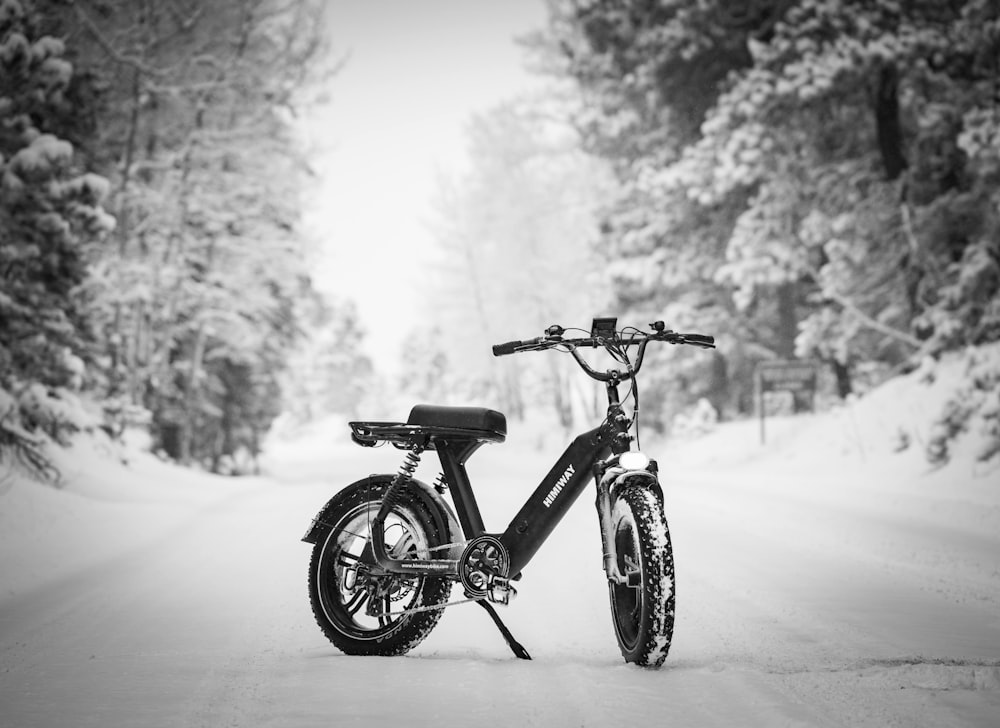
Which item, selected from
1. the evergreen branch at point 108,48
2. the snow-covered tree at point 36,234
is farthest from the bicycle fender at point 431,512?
the evergreen branch at point 108,48

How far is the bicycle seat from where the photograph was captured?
321cm

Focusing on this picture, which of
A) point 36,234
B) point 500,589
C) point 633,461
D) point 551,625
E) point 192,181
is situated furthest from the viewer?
point 192,181

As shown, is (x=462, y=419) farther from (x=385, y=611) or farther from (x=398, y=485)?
A: (x=385, y=611)

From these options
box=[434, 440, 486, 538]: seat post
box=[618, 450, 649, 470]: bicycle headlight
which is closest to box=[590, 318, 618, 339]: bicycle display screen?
box=[618, 450, 649, 470]: bicycle headlight

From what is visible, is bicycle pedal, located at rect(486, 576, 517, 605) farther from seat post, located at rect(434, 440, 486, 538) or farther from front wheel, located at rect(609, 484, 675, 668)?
front wheel, located at rect(609, 484, 675, 668)

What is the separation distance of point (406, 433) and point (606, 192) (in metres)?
17.0

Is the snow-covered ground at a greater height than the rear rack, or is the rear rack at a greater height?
the rear rack

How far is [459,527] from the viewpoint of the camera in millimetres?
3324

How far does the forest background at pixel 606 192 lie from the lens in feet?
28.8

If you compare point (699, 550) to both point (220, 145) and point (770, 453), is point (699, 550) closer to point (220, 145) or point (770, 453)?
point (770, 453)

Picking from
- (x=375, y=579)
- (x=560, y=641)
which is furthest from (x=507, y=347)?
(x=560, y=641)

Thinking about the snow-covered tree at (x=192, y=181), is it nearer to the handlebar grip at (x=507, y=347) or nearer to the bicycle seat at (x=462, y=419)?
the bicycle seat at (x=462, y=419)

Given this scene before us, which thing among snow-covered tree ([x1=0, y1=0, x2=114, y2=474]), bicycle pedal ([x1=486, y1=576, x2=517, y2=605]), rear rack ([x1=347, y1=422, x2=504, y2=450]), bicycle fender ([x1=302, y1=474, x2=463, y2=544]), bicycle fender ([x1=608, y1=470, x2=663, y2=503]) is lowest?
bicycle pedal ([x1=486, y1=576, x2=517, y2=605])

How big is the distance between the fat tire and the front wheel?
0.86 m
